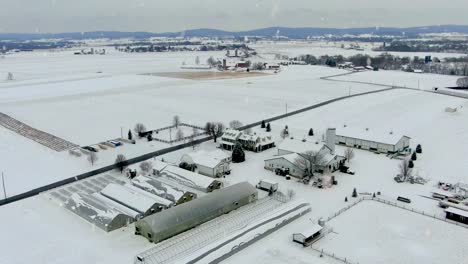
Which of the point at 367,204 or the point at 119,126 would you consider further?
the point at 119,126

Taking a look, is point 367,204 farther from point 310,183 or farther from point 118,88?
point 118,88

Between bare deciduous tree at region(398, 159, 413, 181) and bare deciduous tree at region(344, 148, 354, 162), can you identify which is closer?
bare deciduous tree at region(398, 159, 413, 181)

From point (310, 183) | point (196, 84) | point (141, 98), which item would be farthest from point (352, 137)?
point (196, 84)

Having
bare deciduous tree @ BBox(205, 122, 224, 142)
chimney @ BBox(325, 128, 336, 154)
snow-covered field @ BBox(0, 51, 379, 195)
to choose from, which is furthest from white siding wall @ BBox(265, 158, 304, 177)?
snow-covered field @ BBox(0, 51, 379, 195)

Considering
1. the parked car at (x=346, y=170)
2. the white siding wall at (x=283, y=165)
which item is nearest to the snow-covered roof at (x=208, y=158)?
the white siding wall at (x=283, y=165)

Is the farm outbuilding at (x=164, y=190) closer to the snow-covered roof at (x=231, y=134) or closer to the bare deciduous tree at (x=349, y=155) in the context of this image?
the snow-covered roof at (x=231, y=134)

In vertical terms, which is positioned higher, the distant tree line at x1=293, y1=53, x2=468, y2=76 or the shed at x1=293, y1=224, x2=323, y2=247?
the distant tree line at x1=293, y1=53, x2=468, y2=76

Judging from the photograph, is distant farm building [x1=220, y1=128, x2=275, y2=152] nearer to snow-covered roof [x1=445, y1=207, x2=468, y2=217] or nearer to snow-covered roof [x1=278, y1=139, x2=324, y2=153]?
snow-covered roof [x1=278, y1=139, x2=324, y2=153]

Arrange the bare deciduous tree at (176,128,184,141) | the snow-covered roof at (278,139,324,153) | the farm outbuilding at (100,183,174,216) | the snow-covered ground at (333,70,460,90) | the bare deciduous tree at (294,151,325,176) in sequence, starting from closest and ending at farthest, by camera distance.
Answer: the farm outbuilding at (100,183,174,216) < the bare deciduous tree at (294,151,325,176) < the snow-covered roof at (278,139,324,153) < the bare deciduous tree at (176,128,184,141) < the snow-covered ground at (333,70,460,90)
